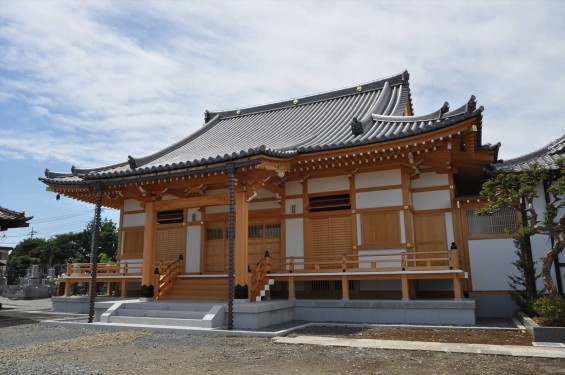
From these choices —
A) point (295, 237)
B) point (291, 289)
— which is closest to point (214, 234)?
point (295, 237)

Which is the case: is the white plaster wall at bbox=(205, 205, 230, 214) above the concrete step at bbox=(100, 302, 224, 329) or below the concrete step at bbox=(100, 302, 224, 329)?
above

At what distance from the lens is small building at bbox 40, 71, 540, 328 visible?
39.1 feet

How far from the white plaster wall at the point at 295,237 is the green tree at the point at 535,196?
5831 mm

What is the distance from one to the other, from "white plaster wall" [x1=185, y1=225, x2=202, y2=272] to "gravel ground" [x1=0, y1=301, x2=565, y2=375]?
19.8ft

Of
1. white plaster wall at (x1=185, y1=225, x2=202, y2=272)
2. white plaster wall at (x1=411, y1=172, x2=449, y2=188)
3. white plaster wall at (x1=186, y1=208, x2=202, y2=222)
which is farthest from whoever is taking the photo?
white plaster wall at (x1=186, y1=208, x2=202, y2=222)

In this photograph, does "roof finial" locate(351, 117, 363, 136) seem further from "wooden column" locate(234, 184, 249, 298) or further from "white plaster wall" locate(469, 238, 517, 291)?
"white plaster wall" locate(469, 238, 517, 291)

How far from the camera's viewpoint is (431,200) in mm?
13453

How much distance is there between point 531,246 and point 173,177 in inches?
422

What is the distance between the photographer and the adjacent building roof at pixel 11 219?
1662cm

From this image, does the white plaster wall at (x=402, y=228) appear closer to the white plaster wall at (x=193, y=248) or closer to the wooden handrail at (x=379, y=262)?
the wooden handrail at (x=379, y=262)

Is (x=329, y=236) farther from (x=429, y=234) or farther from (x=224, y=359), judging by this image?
(x=224, y=359)

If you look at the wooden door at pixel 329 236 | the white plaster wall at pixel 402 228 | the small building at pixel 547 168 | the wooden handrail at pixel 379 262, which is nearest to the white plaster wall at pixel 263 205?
the wooden door at pixel 329 236

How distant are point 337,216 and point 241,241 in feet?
11.7

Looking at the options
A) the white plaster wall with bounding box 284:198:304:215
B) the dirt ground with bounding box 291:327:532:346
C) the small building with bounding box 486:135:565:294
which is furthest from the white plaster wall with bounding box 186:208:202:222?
the small building with bounding box 486:135:565:294
